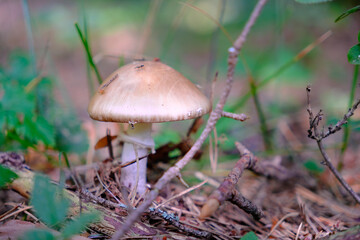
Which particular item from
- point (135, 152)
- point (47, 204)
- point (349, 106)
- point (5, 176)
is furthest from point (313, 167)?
point (5, 176)

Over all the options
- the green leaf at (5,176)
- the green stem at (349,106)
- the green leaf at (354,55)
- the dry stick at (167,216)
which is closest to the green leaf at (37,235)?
the dry stick at (167,216)

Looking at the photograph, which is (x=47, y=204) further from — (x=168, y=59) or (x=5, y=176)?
(x=168, y=59)

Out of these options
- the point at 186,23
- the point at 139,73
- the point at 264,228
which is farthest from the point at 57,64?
the point at 264,228

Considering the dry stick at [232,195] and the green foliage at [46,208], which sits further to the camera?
the dry stick at [232,195]

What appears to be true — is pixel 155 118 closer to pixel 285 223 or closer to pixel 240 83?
pixel 285 223

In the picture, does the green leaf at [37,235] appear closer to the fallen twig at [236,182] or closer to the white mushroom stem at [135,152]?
the fallen twig at [236,182]

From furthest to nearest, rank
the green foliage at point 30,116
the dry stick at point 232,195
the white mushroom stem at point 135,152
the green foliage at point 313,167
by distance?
the green foliage at point 313,167 < the green foliage at point 30,116 < the white mushroom stem at point 135,152 < the dry stick at point 232,195

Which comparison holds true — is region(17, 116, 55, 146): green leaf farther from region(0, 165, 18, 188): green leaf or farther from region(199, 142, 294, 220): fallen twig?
region(199, 142, 294, 220): fallen twig
